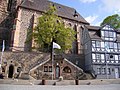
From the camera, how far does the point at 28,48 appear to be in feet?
55.2

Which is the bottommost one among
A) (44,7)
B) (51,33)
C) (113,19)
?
(113,19)

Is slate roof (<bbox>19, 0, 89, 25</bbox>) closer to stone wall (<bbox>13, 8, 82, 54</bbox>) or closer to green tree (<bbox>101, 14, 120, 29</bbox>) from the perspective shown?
stone wall (<bbox>13, 8, 82, 54</bbox>)

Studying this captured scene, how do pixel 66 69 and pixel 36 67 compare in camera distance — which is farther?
pixel 66 69

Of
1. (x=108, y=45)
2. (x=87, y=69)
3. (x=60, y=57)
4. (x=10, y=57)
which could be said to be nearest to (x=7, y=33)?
(x=10, y=57)

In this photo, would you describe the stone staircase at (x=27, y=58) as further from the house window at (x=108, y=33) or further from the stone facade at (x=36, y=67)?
the house window at (x=108, y=33)

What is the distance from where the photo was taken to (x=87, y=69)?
595 inches

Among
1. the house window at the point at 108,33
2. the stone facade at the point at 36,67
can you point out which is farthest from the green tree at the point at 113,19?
the house window at the point at 108,33

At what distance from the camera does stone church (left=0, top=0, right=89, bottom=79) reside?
42.7 ft

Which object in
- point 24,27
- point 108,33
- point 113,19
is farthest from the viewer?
point 24,27

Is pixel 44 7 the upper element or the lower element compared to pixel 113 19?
upper

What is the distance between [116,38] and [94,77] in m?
4.69

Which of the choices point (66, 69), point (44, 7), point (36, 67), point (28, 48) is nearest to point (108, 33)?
point (66, 69)

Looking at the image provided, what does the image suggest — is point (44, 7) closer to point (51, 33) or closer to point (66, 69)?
point (51, 33)

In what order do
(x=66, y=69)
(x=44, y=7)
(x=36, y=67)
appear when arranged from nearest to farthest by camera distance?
1. (x=36, y=67)
2. (x=66, y=69)
3. (x=44, y=7)
